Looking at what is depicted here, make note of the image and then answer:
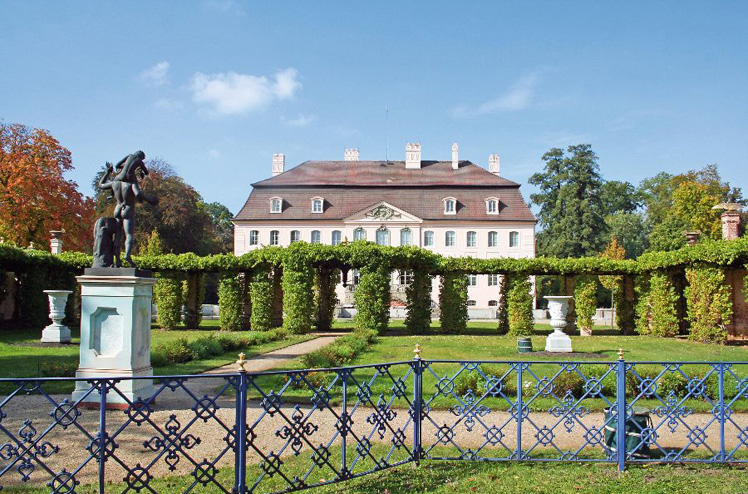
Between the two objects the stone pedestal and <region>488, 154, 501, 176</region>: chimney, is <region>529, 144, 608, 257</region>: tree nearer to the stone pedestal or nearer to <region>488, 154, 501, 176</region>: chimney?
<region>488, 154, 501, 176</region>: chimney

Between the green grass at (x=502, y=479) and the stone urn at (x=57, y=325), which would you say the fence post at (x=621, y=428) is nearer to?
the green grass at (x=502, y=479)

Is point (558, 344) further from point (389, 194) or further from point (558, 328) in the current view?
point (389, 194)

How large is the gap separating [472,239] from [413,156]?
9690mm

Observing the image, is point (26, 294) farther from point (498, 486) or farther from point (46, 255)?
point (498, 486)

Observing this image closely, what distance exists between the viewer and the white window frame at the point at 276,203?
48812 mm

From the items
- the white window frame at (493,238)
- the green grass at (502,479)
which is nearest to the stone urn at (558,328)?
the green grass at (502,479)

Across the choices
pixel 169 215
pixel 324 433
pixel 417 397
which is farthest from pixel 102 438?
pixel 169 215

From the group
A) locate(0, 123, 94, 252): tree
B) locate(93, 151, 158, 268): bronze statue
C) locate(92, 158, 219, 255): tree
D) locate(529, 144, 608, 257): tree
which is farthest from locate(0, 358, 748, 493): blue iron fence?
locate(529, 144, 608, 257): tree

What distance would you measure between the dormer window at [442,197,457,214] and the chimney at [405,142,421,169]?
5.30 m

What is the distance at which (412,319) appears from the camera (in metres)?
24.3

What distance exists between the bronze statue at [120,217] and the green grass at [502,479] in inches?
171

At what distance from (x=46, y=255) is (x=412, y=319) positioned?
49.0 ft

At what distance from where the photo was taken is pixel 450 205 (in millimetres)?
49156

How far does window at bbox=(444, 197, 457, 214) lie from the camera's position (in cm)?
4897
